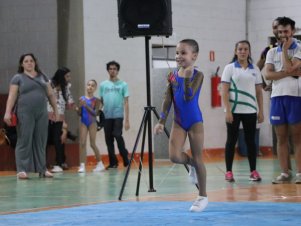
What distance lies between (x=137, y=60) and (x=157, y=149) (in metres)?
2.21

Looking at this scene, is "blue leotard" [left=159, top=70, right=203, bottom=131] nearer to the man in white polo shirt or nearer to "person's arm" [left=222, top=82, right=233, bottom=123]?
the man in white polo shirt

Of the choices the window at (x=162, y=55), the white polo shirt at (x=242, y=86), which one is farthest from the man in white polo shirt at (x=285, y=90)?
the window at (x=162, y=55)

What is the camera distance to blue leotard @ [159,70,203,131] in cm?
749

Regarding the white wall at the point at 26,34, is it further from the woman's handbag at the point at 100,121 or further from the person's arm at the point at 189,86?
the person's arm at the point at 189,86

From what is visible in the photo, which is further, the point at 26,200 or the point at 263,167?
the point at 263,167

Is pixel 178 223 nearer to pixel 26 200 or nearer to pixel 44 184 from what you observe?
pixel 26 200

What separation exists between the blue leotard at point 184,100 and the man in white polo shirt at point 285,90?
287cm

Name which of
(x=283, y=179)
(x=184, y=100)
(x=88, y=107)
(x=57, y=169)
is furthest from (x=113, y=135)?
(x=184, y=100)

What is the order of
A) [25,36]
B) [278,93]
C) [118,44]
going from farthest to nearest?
[118,44] < [25,36] < [278,93]

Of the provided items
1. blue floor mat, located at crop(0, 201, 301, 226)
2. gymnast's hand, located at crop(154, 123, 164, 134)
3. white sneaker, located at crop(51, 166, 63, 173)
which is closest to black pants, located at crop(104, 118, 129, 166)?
white sneaker, located at crop(51, 166, 63, 173)

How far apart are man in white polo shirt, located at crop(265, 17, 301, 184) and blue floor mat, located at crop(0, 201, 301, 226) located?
106 inches

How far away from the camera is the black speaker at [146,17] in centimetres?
882

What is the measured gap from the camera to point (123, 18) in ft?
29.5

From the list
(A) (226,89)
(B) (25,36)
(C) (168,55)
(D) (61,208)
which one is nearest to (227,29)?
(C) (168,55)
